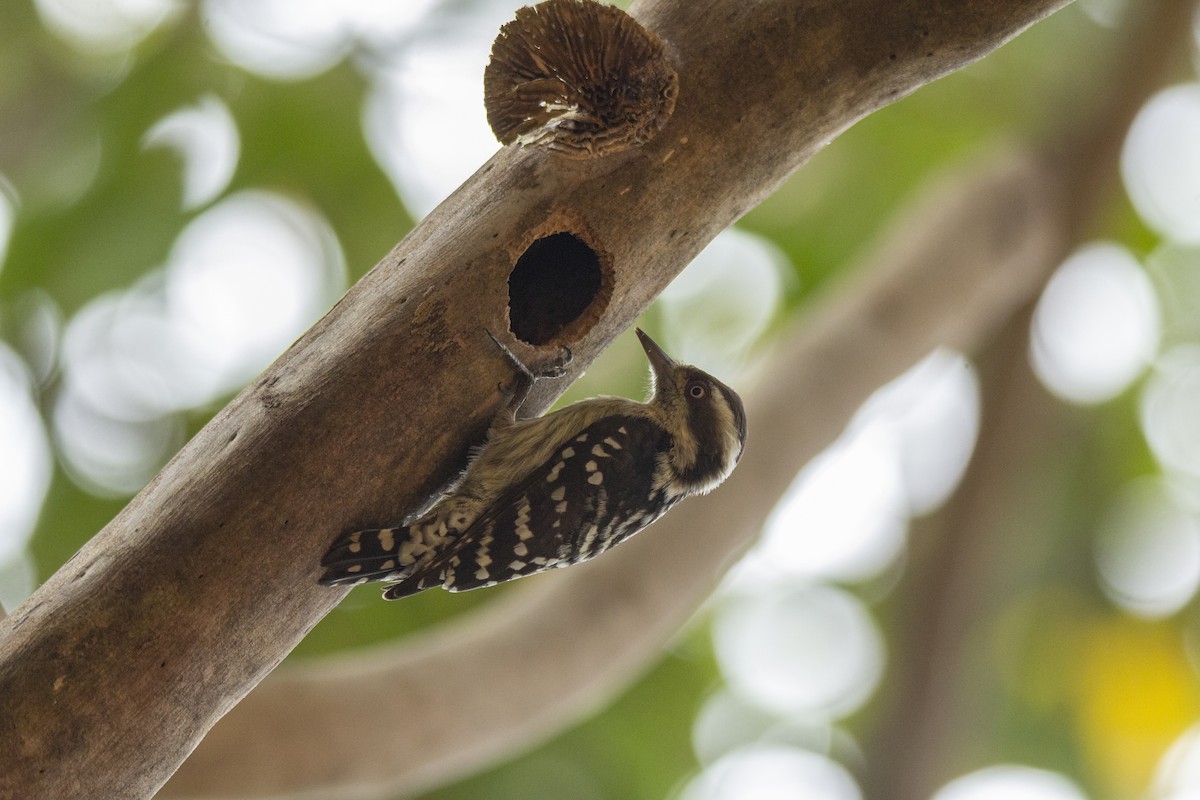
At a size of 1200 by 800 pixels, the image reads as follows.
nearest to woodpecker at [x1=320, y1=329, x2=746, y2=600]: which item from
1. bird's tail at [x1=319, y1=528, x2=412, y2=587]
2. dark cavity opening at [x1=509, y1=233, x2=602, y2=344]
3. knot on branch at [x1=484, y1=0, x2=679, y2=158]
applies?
bird's tail at [x1=319, y1=528, x2=412, y2=587]

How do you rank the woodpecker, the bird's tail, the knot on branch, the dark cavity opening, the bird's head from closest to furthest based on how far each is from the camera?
the bird's tail < the knot on branch < the woodpecker < the dark cavity opening < the bird's head

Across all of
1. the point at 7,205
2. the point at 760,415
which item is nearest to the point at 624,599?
the point at 760,415

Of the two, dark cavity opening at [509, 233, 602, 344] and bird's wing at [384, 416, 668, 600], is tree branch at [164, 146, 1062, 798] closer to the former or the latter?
bird's wing at [384, 416, 668, 600]

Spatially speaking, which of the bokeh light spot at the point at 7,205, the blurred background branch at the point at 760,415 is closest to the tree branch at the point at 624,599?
the blurred background branch at the point at 760,415

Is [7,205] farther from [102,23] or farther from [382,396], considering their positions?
[382,396]

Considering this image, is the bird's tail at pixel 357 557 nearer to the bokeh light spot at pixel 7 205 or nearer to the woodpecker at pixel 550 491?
the woodpecker at pixel 550 491

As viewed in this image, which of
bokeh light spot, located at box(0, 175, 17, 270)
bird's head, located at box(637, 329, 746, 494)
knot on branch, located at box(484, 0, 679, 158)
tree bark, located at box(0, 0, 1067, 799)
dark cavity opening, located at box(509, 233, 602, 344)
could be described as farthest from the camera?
bokeh light spot, located at box(0, 175, 17, 270)
